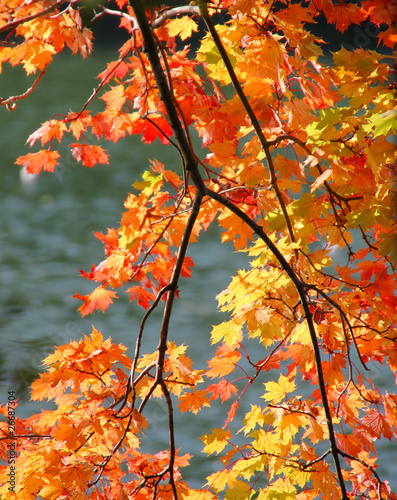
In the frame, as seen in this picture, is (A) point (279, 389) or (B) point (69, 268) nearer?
(A) point (279, 389)

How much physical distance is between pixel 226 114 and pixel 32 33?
2.01 feet

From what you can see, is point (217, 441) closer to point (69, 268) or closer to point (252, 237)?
point (252, 237)

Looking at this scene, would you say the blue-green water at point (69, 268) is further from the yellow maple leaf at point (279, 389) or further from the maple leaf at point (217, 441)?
the yellow maple leaf at point (279, 389)

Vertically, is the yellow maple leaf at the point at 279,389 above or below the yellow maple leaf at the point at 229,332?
below

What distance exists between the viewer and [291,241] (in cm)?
103

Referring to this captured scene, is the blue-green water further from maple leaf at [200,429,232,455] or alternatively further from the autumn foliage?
the autumn foliage

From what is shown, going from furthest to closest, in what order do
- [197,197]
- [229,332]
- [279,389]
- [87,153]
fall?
1. [87,153]
2. [279,389]
3. [229,332]
4. [197,197]

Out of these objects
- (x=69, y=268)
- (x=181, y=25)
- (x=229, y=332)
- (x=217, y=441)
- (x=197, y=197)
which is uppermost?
(x=69, y=268)

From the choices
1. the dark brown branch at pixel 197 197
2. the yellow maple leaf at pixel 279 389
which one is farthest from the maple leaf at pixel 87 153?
the yellow maple leaf at pixel 279 389

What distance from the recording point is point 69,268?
14.8 feet

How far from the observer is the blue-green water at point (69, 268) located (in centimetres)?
298

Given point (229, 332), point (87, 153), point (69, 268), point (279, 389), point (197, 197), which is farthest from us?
point (69, 268)

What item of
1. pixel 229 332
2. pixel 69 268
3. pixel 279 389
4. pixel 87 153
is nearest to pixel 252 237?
pixel 229 332

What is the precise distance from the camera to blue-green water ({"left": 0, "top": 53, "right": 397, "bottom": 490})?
9.78ft
